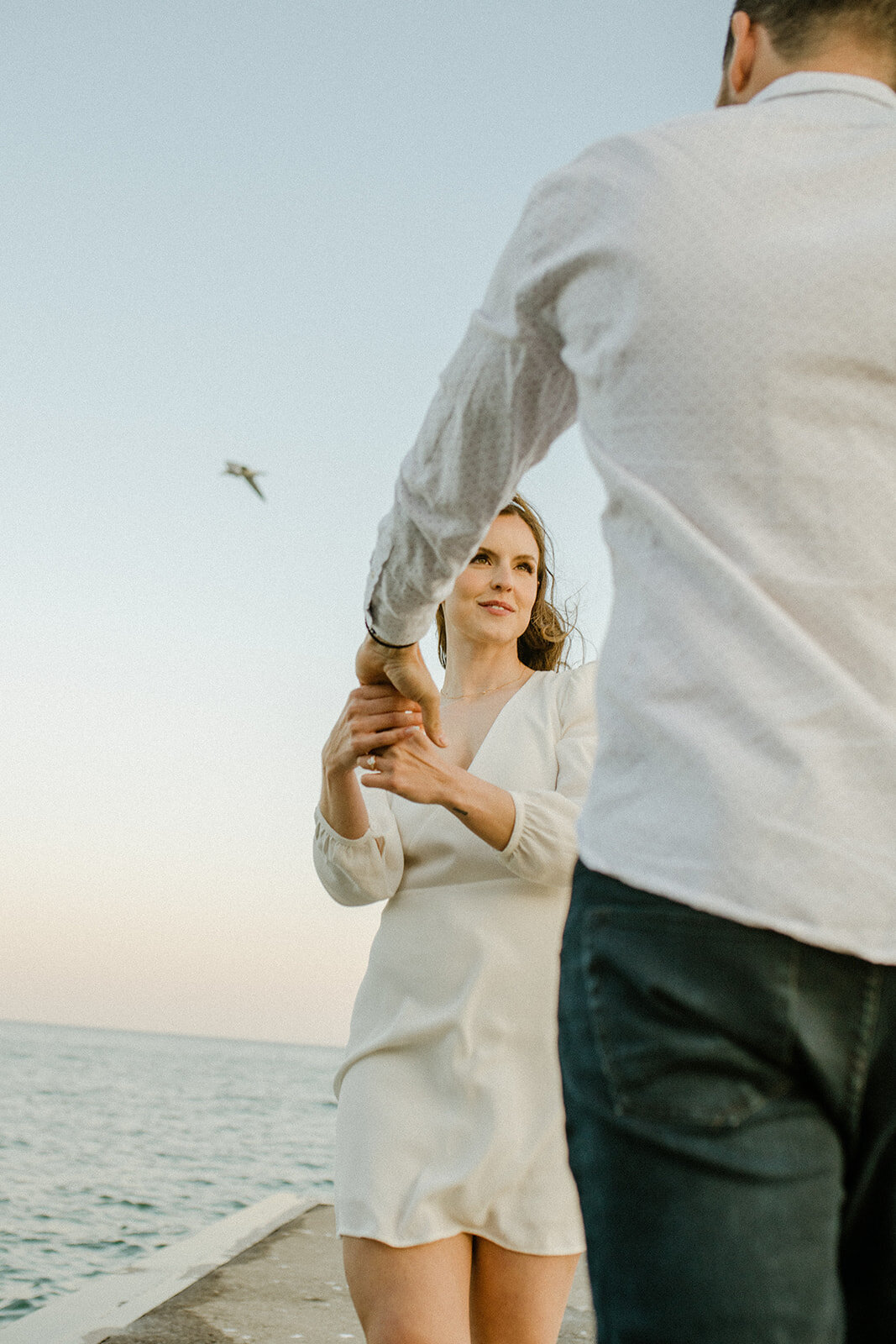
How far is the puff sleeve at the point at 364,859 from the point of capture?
2424 mm

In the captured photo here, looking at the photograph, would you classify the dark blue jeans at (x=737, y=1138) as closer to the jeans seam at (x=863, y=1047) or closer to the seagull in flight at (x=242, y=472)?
the jeans seam at (x=863, y=1047)

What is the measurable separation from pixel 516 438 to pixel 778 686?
0.52 m

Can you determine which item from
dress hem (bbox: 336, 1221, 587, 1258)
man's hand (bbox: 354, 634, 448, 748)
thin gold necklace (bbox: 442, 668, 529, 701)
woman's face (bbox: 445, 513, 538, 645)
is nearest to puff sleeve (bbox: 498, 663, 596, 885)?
man's hand (bbox: 354, 634, 448, 748)

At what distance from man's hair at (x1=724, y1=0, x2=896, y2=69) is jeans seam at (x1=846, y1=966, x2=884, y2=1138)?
95 centimetres

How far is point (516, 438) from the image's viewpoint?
1.33m

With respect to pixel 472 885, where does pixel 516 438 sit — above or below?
above

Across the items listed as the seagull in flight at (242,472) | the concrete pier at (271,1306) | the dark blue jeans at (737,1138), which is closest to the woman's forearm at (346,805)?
the dark blue jeans at (737,1138)

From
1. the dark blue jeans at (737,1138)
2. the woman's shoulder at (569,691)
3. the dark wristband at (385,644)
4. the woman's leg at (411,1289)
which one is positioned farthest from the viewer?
the woman's shoulder at (569,691)

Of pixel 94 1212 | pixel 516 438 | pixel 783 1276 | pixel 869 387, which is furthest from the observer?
pixel 94 1212

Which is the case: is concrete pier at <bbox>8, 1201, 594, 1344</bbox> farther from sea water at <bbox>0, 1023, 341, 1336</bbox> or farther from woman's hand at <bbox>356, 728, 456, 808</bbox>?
woman's hand at <bbox>356, 728, 456, 808</bbox>

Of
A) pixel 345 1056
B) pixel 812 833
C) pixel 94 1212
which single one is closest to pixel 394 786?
pixel 345 1056

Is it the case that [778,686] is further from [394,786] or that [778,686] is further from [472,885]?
[472,885]

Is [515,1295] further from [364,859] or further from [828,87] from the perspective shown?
[828,87]

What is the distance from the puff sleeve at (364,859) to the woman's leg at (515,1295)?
73 centimetres
